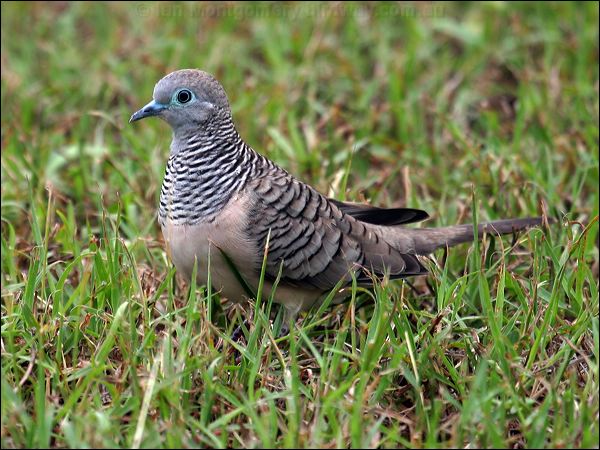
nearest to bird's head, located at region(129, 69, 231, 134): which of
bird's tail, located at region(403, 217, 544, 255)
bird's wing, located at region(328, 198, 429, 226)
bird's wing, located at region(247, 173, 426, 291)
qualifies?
bird's wing, located at region(247, 173, 426, 291)

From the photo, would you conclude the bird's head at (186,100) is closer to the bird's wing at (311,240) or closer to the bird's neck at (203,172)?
the bird's neck at (203,172)

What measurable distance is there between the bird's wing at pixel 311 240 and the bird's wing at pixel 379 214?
0.15 m

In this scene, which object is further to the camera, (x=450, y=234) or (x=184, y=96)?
(x=450, y=234)

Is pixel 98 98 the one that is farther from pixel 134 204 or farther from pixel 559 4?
pixel 559 4

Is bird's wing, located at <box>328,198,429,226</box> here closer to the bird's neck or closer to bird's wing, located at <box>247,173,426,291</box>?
bird's wing, located at <box>247,173,426,291</box>

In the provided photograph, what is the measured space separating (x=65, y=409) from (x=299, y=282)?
1.22 m

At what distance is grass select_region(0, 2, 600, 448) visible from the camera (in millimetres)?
3121

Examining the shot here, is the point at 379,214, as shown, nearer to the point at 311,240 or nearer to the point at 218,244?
the point at 311,240

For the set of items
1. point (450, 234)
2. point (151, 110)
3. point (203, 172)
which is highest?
point (151, 110)

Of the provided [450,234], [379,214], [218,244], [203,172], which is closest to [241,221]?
[218,244]

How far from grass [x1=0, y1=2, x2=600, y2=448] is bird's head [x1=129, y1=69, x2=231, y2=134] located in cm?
41

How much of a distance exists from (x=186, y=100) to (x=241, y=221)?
575 millimetres

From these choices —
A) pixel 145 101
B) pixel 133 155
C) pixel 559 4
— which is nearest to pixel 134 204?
pixel 133 155

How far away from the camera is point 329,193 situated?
16.1 feet
